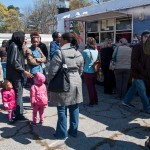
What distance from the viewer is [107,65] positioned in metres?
7.66

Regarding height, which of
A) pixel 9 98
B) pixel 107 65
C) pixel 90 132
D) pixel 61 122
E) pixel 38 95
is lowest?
pixel 90 132

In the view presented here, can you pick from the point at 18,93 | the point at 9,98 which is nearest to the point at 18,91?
the point at 18,93

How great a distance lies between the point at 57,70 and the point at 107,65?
3721 millimetres

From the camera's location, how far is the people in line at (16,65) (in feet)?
16.1

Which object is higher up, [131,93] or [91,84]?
[91,84]

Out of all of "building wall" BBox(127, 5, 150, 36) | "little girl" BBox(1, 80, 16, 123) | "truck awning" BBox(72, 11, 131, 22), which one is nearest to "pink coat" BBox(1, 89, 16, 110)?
"little girl" BBox(1, 80, 16, 123)

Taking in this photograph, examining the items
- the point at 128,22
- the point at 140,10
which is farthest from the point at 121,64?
the point at 128,22

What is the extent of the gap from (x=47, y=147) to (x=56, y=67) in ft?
4.00

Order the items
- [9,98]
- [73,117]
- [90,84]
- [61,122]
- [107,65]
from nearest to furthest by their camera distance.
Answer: [61,122] < [73,117] < [9,98] < [90,84] < [107,65]

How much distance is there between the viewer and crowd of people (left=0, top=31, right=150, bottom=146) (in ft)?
13.9

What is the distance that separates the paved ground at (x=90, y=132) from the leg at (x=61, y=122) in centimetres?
11

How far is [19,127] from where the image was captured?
16.4 ft

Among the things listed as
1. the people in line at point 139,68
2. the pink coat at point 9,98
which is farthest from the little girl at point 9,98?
A: the people in line at point 139,68

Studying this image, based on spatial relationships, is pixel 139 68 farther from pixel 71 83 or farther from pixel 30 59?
pixel 30 59
